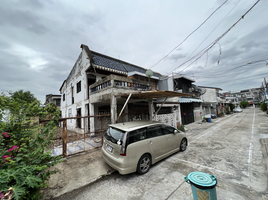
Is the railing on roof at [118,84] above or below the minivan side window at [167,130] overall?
Result: above

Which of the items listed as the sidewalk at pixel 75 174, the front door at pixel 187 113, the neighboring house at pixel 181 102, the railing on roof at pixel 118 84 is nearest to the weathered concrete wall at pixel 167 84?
the neighboring house at pixel 181 102

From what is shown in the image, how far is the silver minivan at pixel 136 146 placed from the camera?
126 inches

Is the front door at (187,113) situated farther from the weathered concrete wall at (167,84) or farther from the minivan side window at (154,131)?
the minivan side window at (154,131)

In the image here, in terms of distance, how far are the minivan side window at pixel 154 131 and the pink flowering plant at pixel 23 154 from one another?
2.78 meters

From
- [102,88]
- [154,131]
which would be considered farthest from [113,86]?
[154,131]

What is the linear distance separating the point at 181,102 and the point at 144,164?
392 inches

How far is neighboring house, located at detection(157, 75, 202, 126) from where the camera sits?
11594 mm

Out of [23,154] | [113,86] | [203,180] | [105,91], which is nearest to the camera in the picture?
[203,180]

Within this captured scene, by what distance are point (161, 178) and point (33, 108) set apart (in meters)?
5.10

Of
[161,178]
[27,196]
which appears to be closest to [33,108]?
[27,196]

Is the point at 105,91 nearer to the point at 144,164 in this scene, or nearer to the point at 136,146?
the point at 136,146

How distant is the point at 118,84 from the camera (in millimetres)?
6367

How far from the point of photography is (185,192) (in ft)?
8.74

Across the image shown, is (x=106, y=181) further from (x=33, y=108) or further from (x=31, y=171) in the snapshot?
(x=33, y=108)
